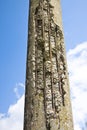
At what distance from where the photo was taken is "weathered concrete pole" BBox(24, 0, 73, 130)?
575cm

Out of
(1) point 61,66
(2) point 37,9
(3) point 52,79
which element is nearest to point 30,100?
(3) point 52,79

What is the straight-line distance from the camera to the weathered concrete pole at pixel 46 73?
5.75 metres

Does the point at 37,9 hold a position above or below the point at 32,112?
above

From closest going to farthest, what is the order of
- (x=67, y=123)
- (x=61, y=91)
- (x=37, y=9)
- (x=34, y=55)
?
(x=67, y=123) < (x=61, y=91) < (x=34, y=55) < (x=37, y=9)

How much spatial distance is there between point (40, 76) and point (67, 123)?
1.24 meters

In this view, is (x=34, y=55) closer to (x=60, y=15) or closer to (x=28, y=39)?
(x=28, y=39)

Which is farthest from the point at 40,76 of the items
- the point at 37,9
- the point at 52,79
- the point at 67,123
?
the point at 37,9

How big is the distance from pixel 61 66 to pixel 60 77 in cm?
29

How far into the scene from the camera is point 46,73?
629 centimetres

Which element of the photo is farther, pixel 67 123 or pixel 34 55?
pixel 34 55

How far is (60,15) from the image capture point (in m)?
7.38

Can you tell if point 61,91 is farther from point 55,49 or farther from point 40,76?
point 55,49

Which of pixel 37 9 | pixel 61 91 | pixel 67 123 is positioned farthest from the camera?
pixel 37 9

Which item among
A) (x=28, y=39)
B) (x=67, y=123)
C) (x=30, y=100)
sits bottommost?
(x=67, y=123)
